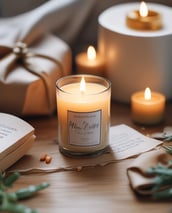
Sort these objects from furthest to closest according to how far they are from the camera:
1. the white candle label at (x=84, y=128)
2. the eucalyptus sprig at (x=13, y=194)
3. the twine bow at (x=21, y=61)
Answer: the twine bow at (x=21, y=61) → the white candle label at (x=84, y=128) → the eucalyptus sprig at (x=13, y=194)

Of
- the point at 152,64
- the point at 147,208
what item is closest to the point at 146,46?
the point at 152,64

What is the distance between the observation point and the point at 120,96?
3.36 feet

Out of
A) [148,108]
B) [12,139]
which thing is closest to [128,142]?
[148,108]

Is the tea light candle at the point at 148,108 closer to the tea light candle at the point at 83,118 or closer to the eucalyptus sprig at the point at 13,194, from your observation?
the tea light candle at the point at 83,118

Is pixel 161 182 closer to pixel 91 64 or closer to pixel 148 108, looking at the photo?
pixel 148 108

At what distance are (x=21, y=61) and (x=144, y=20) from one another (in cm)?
22

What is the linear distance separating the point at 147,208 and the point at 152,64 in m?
0.31

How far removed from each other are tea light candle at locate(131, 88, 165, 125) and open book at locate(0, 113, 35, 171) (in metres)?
0.20

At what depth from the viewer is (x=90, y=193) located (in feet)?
2.54

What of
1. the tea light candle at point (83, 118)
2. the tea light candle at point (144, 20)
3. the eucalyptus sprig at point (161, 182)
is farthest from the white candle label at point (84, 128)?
the tea light candle at point (144, 20)

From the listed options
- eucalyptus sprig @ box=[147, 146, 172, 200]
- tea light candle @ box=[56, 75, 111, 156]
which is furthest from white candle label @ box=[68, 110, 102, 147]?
eucalyptus sprig @ box=[147, 146, 172, 200]

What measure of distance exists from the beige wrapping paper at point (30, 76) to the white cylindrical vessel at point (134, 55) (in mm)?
86

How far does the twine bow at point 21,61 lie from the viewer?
3.07ft

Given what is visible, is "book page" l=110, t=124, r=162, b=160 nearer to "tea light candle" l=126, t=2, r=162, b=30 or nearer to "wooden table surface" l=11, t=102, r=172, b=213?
"wooden table surface" l=11, t=102, r=172, b=213
